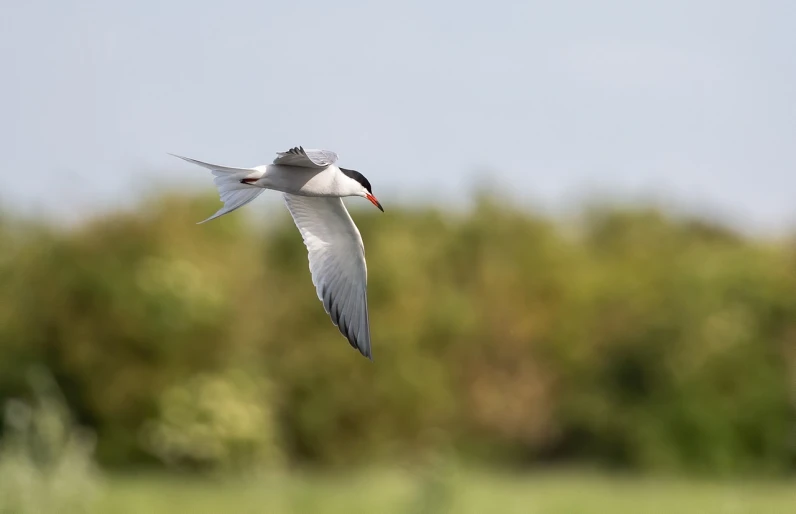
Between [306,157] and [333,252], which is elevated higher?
[306,157]

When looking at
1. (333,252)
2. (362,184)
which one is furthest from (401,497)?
(362,184)

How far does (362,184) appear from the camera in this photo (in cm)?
609

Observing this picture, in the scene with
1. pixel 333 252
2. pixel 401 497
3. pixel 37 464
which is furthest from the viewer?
pixel 401 497

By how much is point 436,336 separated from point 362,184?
2522 cm

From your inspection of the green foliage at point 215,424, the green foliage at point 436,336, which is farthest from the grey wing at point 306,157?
the green foliage at point 215,424

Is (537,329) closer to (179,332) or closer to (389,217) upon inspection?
(389,217)

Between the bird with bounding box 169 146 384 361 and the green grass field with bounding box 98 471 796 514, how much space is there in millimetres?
9314

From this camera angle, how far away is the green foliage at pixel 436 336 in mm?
26766

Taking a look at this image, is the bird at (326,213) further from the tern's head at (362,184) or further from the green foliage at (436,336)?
the green foliage at (436,336)

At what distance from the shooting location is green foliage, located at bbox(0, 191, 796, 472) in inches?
1054

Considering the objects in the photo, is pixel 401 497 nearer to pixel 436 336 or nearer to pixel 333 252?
pixel 436 336

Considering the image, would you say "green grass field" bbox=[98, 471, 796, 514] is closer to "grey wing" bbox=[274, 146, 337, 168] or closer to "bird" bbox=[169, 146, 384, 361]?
"bird" bbox=[169, 146, 384, 361]

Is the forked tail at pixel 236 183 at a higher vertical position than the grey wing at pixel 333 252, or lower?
higher

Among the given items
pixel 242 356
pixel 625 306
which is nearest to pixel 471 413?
pixel 625 306
